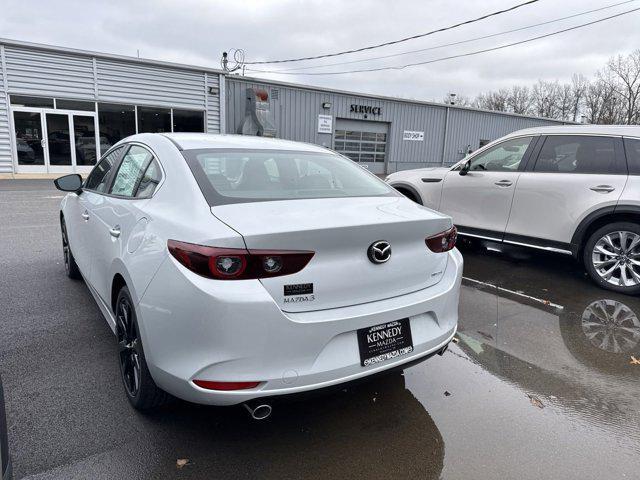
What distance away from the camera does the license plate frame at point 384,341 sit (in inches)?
89.7

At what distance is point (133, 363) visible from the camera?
2.66 m

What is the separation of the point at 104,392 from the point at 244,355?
1.38 meters

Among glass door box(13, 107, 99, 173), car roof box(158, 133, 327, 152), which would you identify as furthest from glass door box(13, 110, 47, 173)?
car roof box(158, 133, 327, 152)

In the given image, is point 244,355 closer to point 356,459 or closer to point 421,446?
point 356,459

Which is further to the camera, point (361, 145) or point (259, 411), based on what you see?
point (361, 145)

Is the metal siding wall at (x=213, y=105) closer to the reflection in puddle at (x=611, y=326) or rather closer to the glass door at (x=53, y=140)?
the glass door at (x=53, y=140)

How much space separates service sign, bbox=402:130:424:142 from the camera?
2528 centimetres

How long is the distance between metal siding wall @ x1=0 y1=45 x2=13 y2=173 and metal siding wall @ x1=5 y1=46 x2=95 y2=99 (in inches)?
10.0

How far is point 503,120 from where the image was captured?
3072 cm

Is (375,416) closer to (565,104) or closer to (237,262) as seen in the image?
(237,262)

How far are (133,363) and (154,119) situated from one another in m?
17.8

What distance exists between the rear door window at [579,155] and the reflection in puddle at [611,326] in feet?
4.97

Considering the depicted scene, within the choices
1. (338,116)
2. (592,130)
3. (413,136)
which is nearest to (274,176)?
(592,130)

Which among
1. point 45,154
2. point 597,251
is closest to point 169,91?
point 45,154
